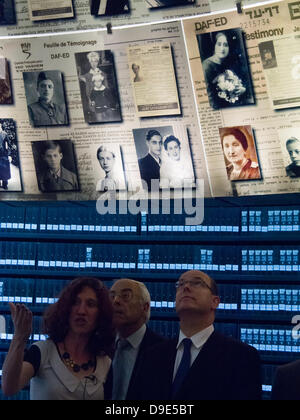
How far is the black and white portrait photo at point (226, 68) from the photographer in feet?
9.82

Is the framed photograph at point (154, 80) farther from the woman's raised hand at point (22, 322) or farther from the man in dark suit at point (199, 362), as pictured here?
the woman's raised hand at point (22, 322)

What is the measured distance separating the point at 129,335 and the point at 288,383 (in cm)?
70

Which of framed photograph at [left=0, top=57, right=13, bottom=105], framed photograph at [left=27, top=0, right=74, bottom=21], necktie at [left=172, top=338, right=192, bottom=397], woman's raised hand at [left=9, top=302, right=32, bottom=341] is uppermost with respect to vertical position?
framed photograph at [left=27, top=0, right=74, bottom=21]

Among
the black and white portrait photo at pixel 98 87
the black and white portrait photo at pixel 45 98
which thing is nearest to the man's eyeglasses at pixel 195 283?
the black and white portrait photo at pixel 98 87

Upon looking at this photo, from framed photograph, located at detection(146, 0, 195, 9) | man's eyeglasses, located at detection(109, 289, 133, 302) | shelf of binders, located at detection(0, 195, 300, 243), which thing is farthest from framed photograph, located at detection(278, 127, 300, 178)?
shelf of binders, located at detection(0, 195, 300, 243)

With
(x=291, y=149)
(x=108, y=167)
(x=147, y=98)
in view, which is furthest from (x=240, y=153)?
(x=108, y=167)

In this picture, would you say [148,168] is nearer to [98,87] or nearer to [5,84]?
[98,87]

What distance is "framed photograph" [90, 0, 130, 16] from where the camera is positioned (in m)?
2.99

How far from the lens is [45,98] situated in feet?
10.7

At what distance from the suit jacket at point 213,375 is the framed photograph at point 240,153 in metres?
0.97

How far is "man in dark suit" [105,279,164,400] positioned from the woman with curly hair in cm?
15

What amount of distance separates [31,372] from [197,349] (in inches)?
24.3

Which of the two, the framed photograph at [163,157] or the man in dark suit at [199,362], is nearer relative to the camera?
the man in dark suit at [199,362]

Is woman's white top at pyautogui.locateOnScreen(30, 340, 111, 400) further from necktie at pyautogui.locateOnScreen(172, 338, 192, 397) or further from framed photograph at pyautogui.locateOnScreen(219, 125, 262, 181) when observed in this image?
framed photograph at pyautogui.locateOnScreen(219, 125, 262, 181)
